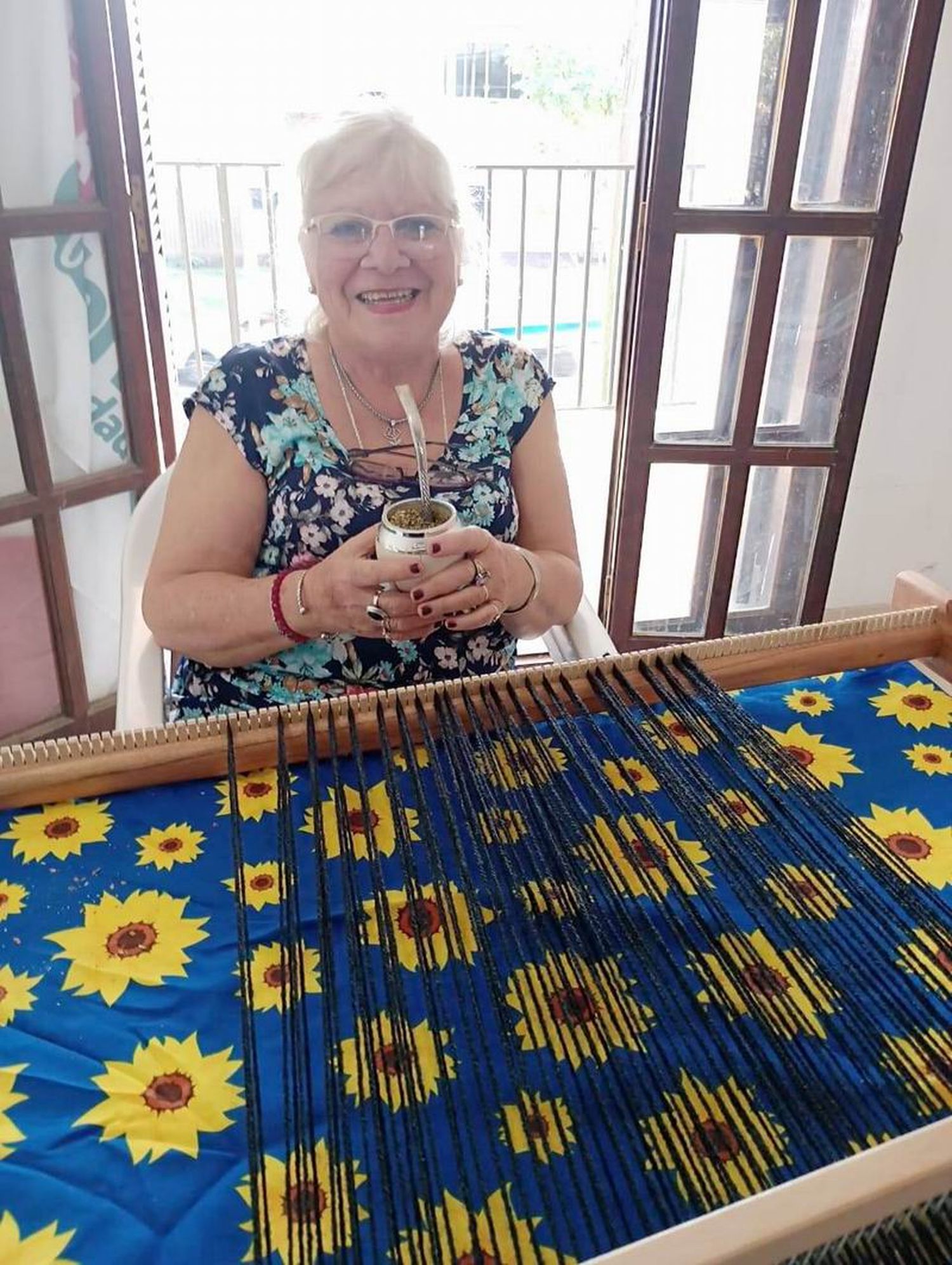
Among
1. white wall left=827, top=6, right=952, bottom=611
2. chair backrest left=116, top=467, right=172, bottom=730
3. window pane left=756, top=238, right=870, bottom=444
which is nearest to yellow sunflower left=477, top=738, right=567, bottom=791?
chair backrest left=116, top=467, right=172, bottom=730

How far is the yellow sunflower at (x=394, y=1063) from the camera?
535 mm

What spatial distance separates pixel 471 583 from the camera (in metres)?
0.96

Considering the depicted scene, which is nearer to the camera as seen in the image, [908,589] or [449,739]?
[449,739]

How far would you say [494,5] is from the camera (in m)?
4.68

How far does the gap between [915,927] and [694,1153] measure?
9.4 inches

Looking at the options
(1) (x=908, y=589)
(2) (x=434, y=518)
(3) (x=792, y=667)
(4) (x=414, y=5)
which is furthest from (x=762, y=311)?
(4) (x=414, y=5)

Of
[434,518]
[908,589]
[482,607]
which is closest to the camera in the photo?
[434,518]

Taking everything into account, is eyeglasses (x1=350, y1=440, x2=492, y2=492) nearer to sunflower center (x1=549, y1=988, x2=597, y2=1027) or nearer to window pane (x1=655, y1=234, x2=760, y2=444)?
sunflower center (x1=549, y1=988, x2=597, y2=1027)

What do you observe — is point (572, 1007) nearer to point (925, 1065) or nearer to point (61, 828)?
point (925, 1065)

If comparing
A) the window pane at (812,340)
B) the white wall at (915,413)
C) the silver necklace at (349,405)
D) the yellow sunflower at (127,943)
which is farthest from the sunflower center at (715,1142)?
the white wall at (915,413)

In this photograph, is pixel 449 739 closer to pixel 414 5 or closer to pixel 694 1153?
pixel 694 1153

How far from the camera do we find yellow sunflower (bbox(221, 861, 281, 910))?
0.71 metres

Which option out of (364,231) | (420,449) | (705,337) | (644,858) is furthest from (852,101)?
(644,858)

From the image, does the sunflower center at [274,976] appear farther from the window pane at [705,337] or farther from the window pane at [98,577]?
the window pane at [705,337]
